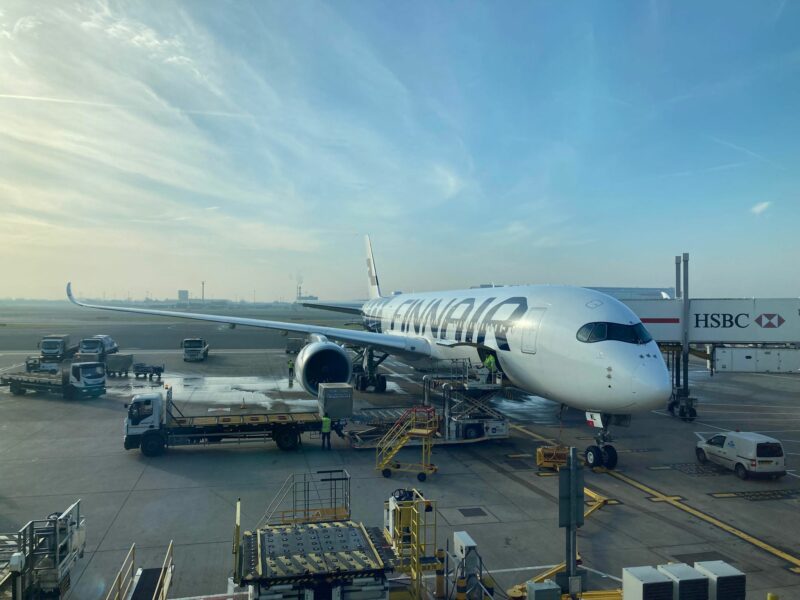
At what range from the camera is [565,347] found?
15484mm

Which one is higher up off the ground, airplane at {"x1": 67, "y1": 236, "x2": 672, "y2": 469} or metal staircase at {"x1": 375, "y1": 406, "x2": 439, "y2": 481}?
airplane at {"x1": 67, "y1": 236, "x2": 672, "y2": 469}

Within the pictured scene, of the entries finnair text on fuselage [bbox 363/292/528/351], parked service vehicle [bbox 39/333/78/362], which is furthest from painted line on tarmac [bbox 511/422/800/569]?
parked service vehicle [bbox 39/333/78/362]

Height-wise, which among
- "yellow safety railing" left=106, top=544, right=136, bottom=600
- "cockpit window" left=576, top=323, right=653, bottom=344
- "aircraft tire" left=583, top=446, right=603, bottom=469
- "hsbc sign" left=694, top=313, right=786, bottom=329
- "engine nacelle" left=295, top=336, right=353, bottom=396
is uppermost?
"hsbc sign" left=694, top=313, right=786, bottom=329

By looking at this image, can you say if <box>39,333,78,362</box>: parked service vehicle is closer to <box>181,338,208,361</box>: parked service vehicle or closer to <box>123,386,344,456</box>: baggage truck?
<box>181,338,208,361</box>: parked service vehicle

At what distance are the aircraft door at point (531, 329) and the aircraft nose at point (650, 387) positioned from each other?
3421 mm

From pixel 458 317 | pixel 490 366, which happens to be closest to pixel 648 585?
pixel 490 366

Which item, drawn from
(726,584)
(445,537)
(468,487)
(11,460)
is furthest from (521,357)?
(11,460)

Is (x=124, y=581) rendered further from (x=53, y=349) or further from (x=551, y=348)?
(x=53, y=349)

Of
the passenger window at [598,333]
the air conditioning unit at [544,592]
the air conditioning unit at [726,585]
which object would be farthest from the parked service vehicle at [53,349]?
the air conditioning unit at [726,585]

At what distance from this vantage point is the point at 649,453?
1778cm

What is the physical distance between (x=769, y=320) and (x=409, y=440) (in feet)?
64.5

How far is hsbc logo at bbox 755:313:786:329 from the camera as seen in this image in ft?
86.2

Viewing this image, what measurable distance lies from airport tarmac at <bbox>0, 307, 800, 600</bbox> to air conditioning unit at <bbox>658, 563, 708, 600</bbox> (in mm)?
2802

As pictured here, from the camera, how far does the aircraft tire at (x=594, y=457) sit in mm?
15703
